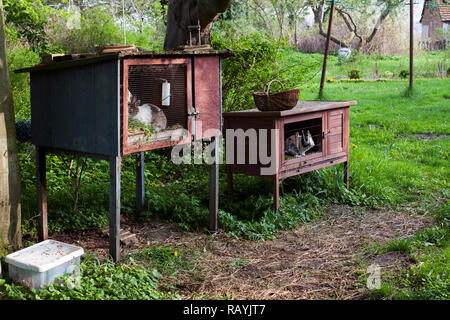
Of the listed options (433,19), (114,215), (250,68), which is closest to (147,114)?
(114,215)

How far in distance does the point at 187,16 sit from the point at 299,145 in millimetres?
2442

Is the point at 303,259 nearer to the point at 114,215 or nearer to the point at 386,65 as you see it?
the point at 114,215

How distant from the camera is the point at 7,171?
4.01m

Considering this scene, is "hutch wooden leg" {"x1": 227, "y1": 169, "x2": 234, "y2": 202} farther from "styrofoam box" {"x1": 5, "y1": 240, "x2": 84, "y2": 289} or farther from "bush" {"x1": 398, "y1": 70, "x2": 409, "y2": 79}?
"bush" {"x1": 398, "y1": 70, "x2": 409, "y2": 79}

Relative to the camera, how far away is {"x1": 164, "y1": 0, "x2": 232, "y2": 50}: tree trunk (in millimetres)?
6320

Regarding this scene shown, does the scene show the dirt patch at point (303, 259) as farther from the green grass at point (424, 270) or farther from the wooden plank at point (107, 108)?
the wooden plank at point (107, 108)

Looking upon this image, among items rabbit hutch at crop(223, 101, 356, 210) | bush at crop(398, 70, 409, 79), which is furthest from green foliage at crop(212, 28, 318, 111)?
bush at crop(398, 70, 409, 79)

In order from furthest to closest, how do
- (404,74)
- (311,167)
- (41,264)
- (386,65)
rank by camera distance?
(386,65)
(404,74)
(311,167)
(41,264)

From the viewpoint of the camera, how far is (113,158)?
156 inches

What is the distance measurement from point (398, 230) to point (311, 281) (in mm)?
1738

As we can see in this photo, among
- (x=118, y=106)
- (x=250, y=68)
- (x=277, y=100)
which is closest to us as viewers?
(x=118, y=106)

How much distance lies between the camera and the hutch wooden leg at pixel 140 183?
535 cm

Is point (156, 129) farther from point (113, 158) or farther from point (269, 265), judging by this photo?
point (269, 265)

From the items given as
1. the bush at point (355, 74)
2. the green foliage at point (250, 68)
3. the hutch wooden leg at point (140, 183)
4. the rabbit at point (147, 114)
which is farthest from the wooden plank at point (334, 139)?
the bush at point (355, 74)
